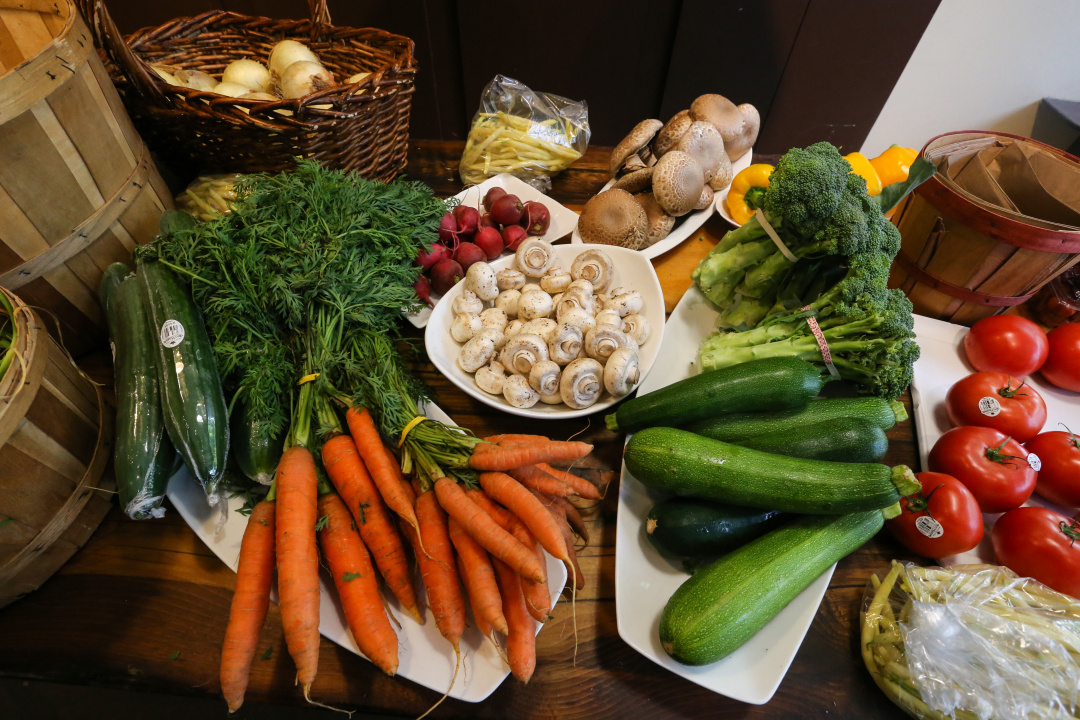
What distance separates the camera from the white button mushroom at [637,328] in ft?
4.03

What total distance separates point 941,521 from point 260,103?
5.95 ft

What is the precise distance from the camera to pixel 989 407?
114cm

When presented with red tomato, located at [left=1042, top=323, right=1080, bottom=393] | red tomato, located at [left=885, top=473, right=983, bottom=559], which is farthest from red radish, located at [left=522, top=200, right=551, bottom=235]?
red tomato, located at [left=1042, top=323, right=1080, bottom=393]

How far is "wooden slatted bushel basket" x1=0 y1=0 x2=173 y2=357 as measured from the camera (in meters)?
0.89

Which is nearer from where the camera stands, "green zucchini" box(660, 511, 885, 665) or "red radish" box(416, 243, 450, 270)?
"green zucchini" box(660, 511, 885, 665)

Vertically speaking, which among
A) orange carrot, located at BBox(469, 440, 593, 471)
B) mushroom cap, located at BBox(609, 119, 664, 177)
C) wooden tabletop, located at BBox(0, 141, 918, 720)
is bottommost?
wooden tabletop, located at BBox(0, 141, 918, 720)

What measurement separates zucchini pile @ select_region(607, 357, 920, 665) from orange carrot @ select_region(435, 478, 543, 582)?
0.84ft

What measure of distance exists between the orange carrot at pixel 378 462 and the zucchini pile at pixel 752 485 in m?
0.45

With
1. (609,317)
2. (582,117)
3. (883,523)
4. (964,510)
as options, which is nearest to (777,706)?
(883,523)

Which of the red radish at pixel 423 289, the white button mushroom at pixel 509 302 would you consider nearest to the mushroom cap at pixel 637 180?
the white button mushroom at pixel 509 302

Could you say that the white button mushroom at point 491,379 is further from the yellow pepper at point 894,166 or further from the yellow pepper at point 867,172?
the yellow pepper at point 894,166

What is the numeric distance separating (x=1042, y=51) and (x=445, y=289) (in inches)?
160

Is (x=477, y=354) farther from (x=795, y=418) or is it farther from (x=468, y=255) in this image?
(x=795, y=418)

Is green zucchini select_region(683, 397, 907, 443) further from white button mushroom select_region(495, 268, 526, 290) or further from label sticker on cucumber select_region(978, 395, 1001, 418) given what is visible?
white button mushroom select_region(495, 268, 526, 290)
